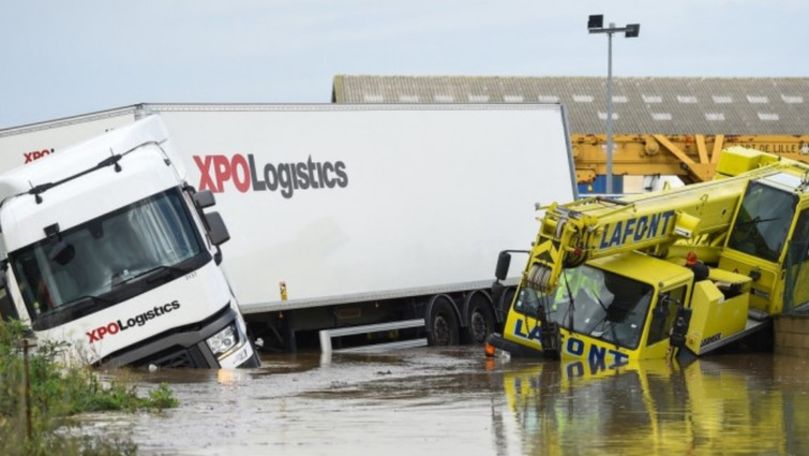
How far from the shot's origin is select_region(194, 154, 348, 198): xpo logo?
2308 cm

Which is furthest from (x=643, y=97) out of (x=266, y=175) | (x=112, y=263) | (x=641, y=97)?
(x=112, y=263)

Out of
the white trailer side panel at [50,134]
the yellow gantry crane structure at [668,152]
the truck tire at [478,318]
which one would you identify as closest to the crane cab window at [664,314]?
the truck tire at [478,318]

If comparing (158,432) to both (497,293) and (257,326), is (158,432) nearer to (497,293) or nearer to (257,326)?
(497,293)

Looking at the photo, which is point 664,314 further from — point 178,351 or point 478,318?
point 478,318

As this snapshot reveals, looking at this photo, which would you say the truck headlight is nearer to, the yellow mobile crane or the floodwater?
the floodwater

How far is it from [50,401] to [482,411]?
12.0ft

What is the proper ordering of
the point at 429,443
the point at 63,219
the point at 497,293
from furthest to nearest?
the point at 497,293 < the point at 63,219 < the point at 429,443

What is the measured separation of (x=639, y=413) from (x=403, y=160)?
1345 cm

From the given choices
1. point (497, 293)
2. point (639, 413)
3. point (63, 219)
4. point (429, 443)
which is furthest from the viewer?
point (497, 293)

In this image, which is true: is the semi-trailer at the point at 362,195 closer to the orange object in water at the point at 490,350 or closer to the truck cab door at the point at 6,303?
the truck cab door at the point at 6,303

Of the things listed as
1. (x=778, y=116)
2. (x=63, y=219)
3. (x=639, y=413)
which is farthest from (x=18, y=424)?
(x=778, y=116)

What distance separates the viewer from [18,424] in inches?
384

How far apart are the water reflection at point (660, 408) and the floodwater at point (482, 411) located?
1 cm

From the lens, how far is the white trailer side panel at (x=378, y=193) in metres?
23.5
